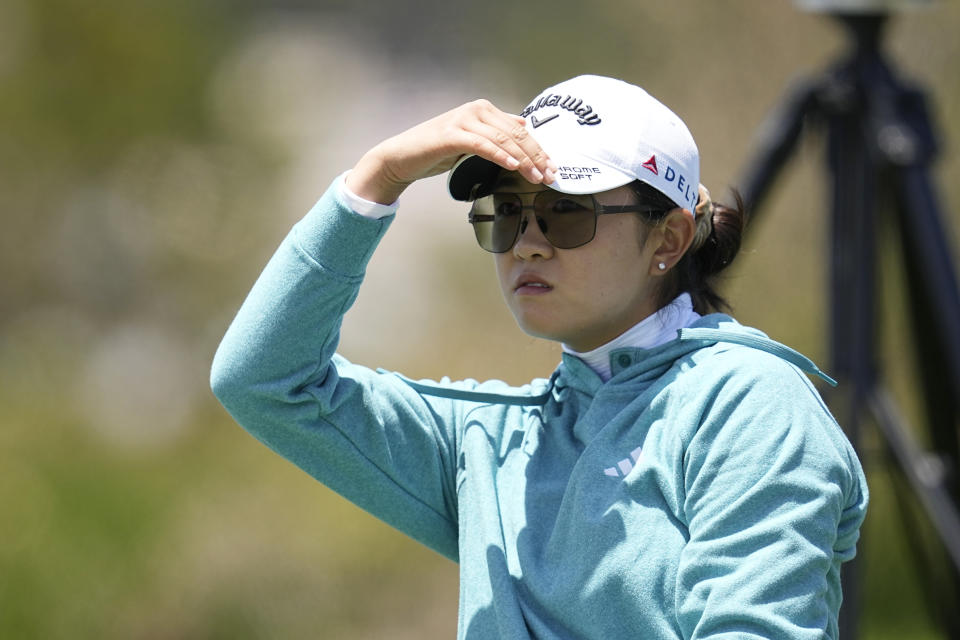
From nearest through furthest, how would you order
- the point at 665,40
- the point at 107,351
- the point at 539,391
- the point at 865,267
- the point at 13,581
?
the point at 539,391 < the point at 865,267 < the point at 13,581 < the point at 665,40 < the point at 107,351

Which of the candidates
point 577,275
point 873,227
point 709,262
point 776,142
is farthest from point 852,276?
point 577,275

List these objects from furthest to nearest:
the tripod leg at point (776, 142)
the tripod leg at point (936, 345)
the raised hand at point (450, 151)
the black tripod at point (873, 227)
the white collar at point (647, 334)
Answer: the tripod leg at point (776, 142) → the black tripod at point (873, 227) → the tripod leg at point (936, 345) → the white collar at point (647, 334) → the raised hand at point (450, 151)

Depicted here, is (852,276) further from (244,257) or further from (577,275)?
(244,257)

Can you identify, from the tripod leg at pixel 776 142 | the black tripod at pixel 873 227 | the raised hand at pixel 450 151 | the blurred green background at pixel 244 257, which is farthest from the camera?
the blurred green background at pixel 244 257

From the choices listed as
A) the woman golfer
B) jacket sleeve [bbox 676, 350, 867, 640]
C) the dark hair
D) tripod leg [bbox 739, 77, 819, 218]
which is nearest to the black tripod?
tripod leg [bbox 739, 77, 819, 218]

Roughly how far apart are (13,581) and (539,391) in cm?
352

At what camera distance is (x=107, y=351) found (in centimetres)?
556

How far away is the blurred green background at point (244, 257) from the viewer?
425 cm

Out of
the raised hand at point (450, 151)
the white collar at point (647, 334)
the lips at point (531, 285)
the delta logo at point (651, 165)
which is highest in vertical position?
the raised hand at point (450, 151)

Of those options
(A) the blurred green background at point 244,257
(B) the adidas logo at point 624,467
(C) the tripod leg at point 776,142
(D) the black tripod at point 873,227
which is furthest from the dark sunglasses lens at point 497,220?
(A) the blurred green background at point 244,257

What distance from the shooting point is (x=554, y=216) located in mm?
1191

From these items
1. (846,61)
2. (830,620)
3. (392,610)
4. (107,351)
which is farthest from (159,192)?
(830,620)

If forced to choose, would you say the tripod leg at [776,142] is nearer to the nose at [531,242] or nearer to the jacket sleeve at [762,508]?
the nose at [531,242]

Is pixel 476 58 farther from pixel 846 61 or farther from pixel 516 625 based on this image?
pixel 516 625
